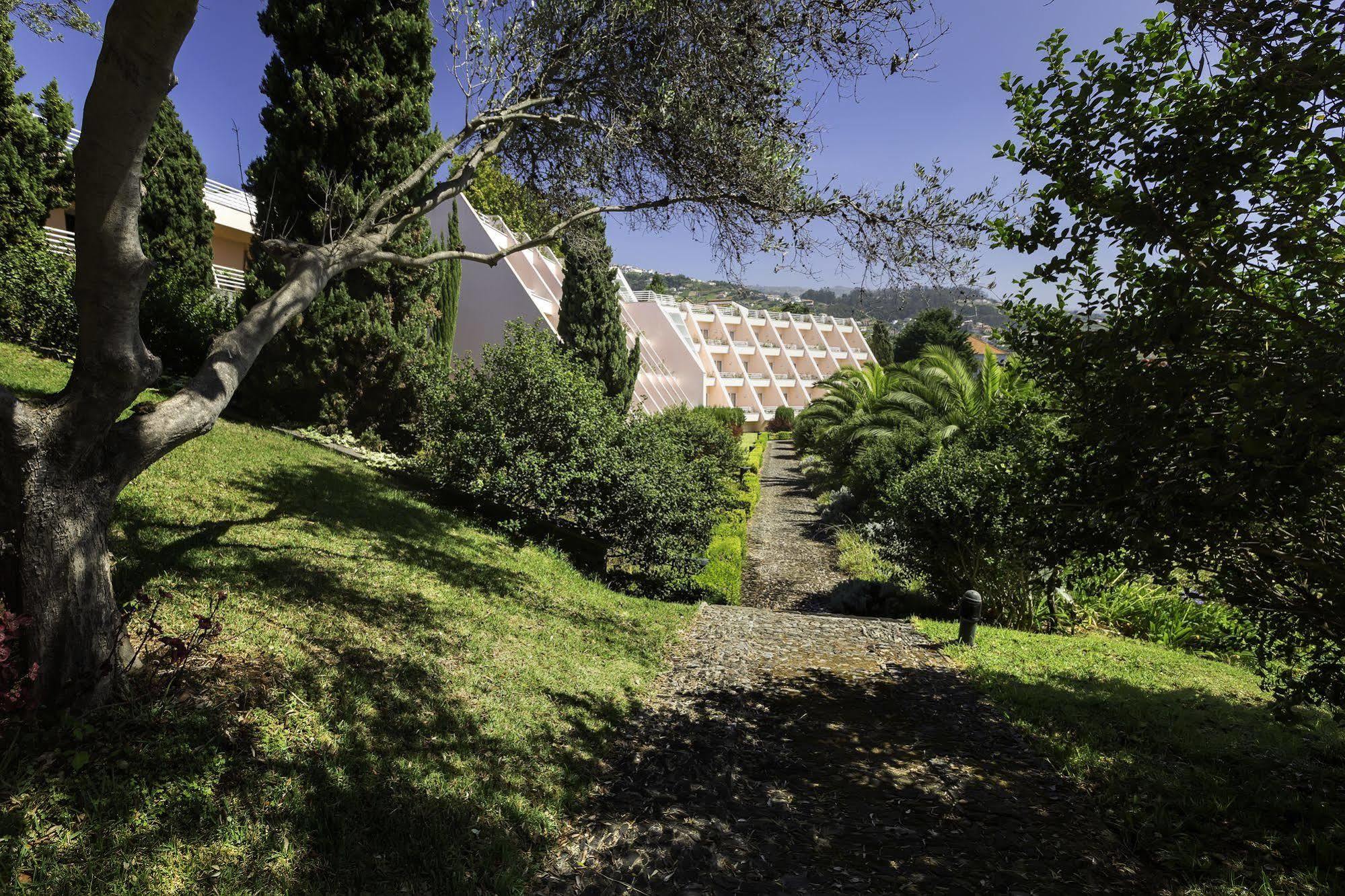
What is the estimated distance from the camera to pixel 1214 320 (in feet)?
12.2

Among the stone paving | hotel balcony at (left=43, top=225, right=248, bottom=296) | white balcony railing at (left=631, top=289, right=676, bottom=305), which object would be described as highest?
white balcony railing at (left=631, top=289, right=676, bottom=305)

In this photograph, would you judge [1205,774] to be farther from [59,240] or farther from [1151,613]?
[59,240]

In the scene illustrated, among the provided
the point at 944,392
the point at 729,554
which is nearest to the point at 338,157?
the point at 729,554

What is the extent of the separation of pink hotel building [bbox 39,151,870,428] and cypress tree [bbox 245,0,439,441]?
1425 mm

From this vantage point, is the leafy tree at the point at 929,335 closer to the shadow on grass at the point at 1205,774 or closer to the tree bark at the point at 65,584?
the shadow on grass at the point at 1205,774

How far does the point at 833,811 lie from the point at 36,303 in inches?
573

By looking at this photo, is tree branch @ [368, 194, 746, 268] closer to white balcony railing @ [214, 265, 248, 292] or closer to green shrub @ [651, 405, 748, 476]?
green shrub @ [651, 405, 748, 476]

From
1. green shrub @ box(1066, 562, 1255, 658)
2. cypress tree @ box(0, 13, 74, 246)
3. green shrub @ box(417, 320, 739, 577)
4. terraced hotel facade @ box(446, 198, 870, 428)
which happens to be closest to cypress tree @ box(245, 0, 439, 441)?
terraced hotel facade @ box(446, 198, 870, 428)

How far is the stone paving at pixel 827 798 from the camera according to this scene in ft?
11.8

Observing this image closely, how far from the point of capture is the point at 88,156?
2.94m

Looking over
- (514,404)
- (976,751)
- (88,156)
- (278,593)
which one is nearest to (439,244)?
(514,404)

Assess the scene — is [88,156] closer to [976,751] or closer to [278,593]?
[278,593]

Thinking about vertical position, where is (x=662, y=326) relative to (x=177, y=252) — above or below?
above

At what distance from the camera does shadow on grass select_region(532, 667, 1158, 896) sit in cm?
359
